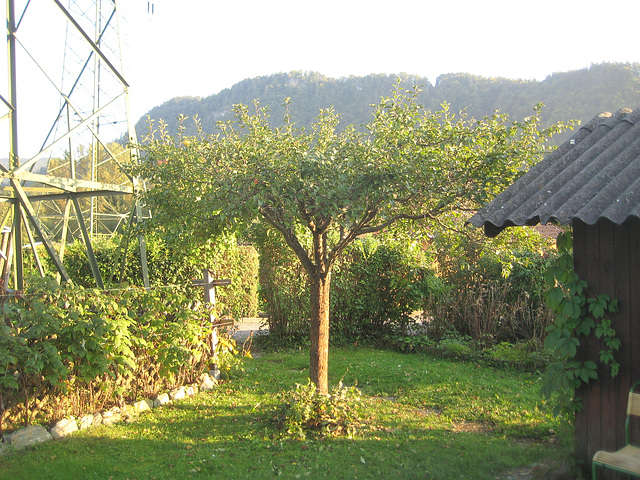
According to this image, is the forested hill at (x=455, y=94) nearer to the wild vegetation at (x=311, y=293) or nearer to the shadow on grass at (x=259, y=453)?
the wild vegetation at (x=311, y=293)

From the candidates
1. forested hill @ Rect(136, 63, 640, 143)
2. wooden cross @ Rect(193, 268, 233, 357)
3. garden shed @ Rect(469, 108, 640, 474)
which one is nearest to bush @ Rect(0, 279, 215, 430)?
wooden cross @ Rect(193, 268, 233, 357)

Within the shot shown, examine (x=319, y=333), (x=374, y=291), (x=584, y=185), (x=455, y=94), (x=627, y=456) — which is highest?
(x=455, y=94)

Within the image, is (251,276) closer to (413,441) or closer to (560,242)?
(413,441)

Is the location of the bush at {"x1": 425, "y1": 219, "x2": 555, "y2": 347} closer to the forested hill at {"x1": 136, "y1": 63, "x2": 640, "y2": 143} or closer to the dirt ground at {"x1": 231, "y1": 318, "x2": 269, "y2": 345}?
the dirt ground at {"x1": 231, "y1": 318, "x2": 269, "y2": 345}

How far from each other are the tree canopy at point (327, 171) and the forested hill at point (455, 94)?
2413 centimetres

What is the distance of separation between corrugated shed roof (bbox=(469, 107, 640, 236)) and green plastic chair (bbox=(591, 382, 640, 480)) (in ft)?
4.06

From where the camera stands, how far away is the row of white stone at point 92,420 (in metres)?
4.65

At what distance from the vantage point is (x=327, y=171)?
4605 mm

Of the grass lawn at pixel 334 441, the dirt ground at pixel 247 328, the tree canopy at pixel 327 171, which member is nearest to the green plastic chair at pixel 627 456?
the grass lawn at pixel 334 441

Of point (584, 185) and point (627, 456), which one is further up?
point (584, 185)

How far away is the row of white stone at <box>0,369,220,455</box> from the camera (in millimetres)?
4648

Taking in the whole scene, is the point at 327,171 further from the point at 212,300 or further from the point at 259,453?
the point at 212,300

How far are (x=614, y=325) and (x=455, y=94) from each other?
37.7m

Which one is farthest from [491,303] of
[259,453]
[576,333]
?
[259,453]
